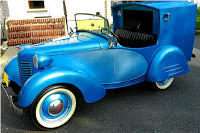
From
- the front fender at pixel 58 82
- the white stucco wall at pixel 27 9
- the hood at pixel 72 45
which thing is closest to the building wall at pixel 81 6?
the white stucco wall at pixel 27 9

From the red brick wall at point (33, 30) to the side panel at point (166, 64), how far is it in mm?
4689

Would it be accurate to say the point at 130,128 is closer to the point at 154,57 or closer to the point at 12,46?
the point at 154,57

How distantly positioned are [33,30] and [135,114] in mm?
5328

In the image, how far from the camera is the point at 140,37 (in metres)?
3.30

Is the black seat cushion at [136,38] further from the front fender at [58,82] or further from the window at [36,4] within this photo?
the window at [36,4]

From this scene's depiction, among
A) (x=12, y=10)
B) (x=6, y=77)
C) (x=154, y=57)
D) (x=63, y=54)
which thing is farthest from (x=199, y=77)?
(x=12, y=10)

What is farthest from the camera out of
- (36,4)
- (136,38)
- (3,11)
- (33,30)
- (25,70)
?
(36,4)

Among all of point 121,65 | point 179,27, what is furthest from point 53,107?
point 179,27

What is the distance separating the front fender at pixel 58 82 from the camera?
219 centimetres

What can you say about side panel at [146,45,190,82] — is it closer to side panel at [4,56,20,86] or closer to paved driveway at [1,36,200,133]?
paved driveway at [1,36,200,133]

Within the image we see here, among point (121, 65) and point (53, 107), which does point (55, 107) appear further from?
point (121, 65)

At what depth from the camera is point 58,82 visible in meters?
2.30

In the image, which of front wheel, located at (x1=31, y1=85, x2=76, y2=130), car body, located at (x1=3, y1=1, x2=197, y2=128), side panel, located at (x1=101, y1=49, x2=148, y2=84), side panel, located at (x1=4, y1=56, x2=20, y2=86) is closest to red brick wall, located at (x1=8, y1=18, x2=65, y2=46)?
car body, located at (x1=3, y1=1, x2=197, y2=128)

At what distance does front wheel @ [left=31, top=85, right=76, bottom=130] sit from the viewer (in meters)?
2.29
